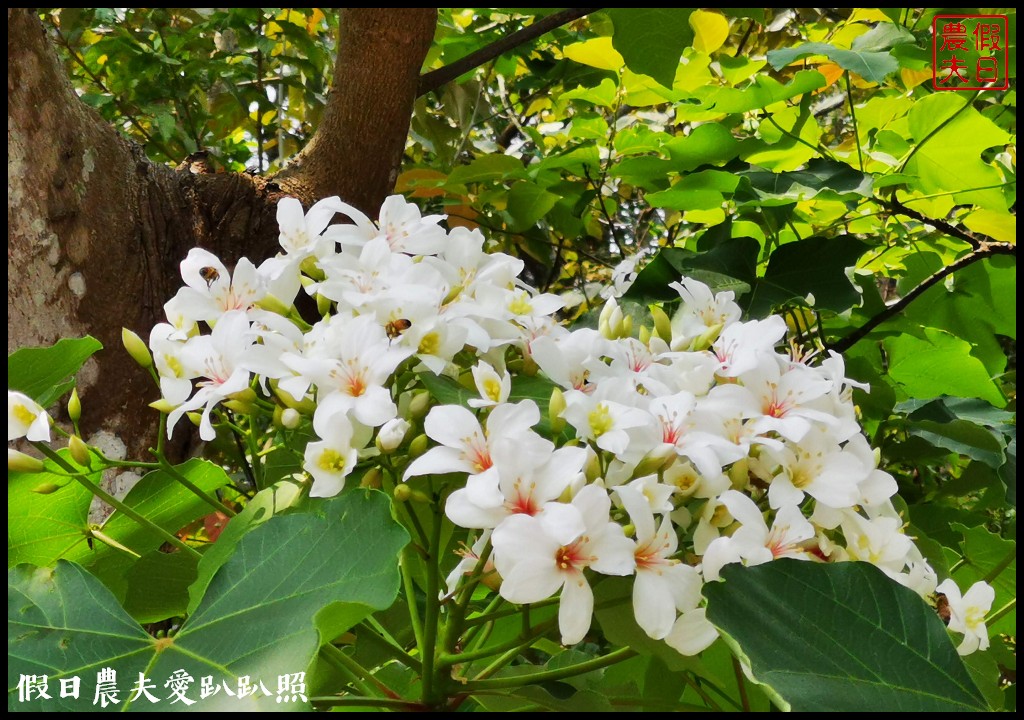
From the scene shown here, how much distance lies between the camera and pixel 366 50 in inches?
43.3

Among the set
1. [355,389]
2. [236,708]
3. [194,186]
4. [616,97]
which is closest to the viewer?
[236,708]

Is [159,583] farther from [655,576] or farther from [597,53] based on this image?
[597,53]

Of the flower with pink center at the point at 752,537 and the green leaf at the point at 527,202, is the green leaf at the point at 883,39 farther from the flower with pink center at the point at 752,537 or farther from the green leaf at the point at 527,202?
the flower with pink center at the point at 752,537

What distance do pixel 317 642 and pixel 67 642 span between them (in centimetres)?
17

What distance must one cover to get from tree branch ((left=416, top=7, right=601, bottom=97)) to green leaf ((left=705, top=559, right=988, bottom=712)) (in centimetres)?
80

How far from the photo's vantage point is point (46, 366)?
69 cm

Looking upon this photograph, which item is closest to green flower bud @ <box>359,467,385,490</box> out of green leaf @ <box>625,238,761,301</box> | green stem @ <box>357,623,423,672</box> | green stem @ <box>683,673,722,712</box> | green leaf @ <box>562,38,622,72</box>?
green stem @ <box>357,623,423,672</box>

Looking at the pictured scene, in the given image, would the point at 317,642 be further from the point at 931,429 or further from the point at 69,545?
the point at 931,429

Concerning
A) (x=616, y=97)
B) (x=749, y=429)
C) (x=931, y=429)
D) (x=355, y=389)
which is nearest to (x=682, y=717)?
(x=749, y=429)

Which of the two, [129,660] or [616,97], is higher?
[616,97]

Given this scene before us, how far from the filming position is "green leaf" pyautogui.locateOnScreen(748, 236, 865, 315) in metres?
0.91

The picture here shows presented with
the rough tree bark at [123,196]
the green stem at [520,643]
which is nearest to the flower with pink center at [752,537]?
the green stem at [520,643]

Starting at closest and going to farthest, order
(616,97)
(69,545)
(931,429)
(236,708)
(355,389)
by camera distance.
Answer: (236,708) → (355,389) → (69,545) → (931,429) → (616,97)

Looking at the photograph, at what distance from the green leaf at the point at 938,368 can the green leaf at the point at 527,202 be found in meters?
0.55
